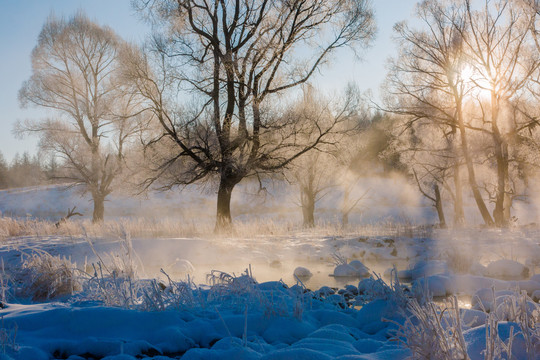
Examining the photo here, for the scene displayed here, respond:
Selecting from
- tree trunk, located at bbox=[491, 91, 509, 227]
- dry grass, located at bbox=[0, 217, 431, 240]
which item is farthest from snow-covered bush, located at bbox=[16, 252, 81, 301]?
tree trunk, located at bbox=[491, 91, 509, 227]

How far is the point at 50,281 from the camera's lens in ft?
17.3

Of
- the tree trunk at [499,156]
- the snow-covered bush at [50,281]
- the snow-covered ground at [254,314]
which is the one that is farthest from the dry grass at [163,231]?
the snow-covered bush at [50,281]

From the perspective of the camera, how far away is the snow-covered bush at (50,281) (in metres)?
5.15

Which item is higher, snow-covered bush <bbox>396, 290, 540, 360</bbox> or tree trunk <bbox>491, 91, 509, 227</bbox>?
tree trunk <bbox>491, 91, 509, 227</bbox>

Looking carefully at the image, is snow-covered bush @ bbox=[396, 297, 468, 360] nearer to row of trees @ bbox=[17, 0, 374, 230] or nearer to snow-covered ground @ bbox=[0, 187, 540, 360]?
snow-covered ground @ bbox=[0, 187, 540, 360]

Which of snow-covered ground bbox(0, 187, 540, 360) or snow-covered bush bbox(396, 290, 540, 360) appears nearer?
snow-covered bush bbox(396, 290, 540, 360)

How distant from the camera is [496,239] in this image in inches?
413

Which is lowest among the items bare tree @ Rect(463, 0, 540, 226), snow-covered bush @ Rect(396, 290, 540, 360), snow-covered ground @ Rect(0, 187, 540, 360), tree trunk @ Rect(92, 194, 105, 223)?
snow-covered ground @ Rect(0, 187, 540, 360)

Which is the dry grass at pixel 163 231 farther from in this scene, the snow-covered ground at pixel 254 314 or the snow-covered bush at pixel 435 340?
the snow-covered bush at pixel 435 340

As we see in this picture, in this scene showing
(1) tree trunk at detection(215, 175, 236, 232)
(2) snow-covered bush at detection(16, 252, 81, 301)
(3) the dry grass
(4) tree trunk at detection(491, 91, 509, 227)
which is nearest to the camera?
(2) snow-covered bush at detection(16, 252, 81, 301)

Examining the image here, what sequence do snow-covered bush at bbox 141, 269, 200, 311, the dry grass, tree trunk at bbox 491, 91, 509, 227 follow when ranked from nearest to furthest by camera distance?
snow-covered bush at bbox 141, 269, 200, 311, the dry grass, tree trunk at bbox 491, 91, 509, 227

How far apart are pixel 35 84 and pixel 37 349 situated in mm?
21439

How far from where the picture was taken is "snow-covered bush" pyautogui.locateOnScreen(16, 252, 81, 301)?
203 inches

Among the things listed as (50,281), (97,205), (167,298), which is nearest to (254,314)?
(167,298)
